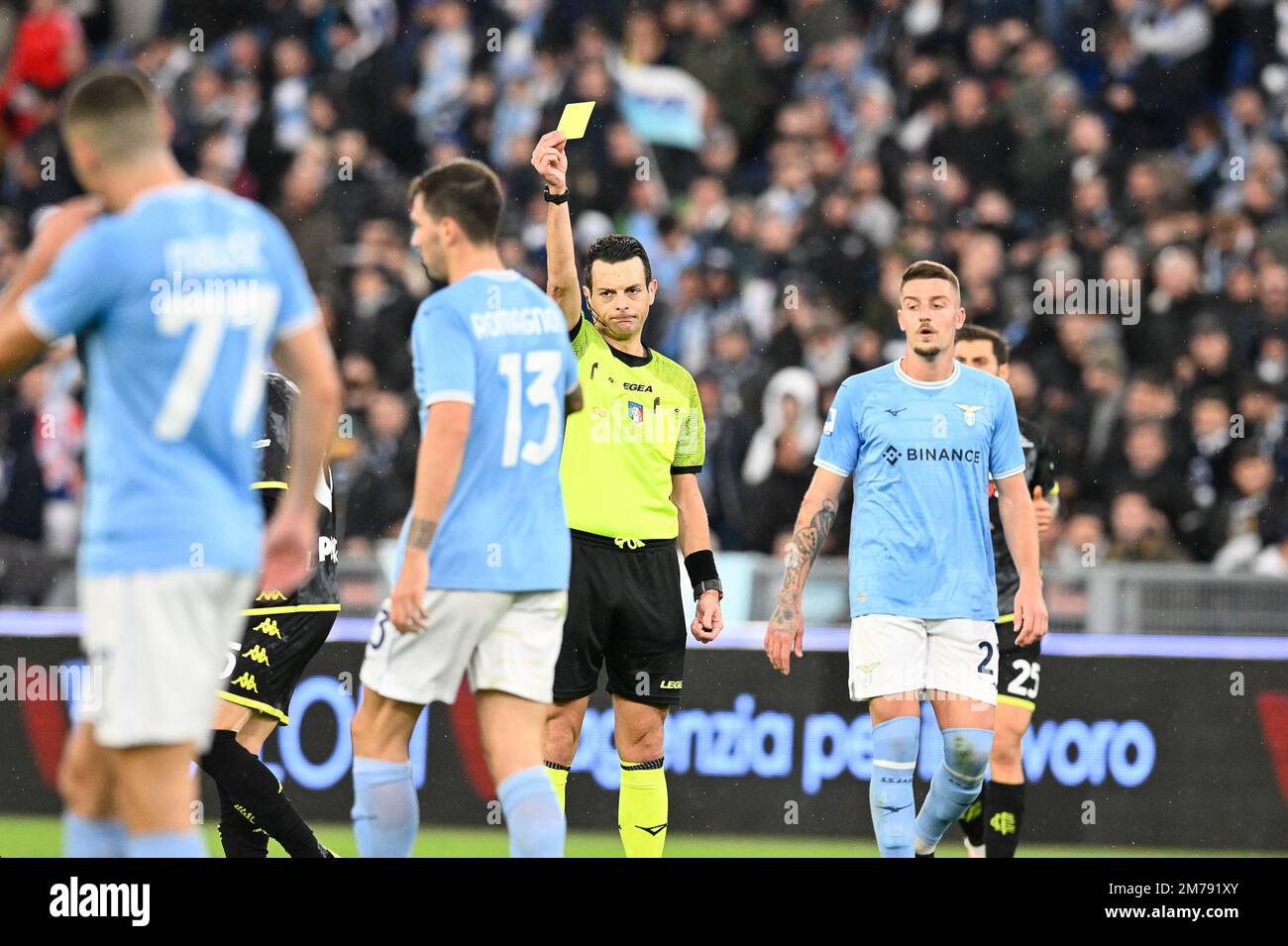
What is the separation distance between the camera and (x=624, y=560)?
26.0ft

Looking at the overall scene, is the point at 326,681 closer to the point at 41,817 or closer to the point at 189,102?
the point at 41,817

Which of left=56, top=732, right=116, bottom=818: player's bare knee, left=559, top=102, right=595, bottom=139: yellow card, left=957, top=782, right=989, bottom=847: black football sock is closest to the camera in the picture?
left=56, top=732, right=116, bottom=818: player's bare knee

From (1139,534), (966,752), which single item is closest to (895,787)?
(966,752)

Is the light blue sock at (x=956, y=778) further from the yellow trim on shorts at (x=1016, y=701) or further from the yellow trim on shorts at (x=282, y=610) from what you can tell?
the yellow trim on shorts at (x=282, y=610)

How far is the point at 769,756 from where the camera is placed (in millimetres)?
11102

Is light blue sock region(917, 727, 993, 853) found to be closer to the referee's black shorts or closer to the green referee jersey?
the referee's black shorts

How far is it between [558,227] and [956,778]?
107 inches

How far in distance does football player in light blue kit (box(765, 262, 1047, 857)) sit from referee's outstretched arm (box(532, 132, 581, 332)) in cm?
127

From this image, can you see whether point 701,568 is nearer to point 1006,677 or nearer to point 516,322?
point 1006,677

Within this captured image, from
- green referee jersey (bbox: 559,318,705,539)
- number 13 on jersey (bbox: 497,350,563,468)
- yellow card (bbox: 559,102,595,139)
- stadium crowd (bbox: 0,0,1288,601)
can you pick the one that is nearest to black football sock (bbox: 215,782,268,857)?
green referee jersey (bbox: 559,318,705,539)

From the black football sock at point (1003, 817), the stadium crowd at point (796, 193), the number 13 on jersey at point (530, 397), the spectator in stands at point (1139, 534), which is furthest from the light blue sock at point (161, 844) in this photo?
the spectator in stands at point (1139, 534)

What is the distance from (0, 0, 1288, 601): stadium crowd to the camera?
43.3 feet

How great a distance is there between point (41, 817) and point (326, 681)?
5.93 feet

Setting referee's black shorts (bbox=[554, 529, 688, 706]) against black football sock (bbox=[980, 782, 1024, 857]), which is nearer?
referee's black shorts (bbox=[554, 529, 688, 706])
